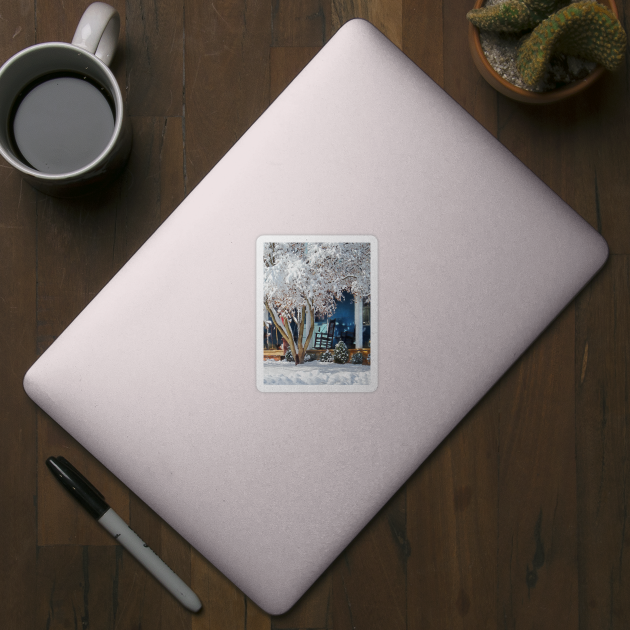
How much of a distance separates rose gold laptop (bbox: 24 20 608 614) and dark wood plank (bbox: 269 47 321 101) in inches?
2.6

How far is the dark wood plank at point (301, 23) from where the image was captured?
1.89ft

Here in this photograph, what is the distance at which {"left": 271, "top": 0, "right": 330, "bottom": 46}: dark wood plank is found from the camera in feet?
1.89

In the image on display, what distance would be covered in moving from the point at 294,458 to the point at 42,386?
0.89 ft

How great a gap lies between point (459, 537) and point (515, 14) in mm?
553

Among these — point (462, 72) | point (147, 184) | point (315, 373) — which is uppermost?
point (462, 72)

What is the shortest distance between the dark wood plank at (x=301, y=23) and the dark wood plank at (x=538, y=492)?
17.1 inches

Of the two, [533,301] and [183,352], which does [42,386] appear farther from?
[533,301]

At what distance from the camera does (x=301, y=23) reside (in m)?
0.58

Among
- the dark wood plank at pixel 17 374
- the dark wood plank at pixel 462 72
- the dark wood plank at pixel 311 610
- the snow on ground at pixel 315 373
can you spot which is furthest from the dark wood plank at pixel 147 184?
the dark wood plank at pixel 311 610

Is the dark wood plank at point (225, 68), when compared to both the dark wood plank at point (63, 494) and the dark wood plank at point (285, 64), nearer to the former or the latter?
the dark wood plank at point (285, 64)

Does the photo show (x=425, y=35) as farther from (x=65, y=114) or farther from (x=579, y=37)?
(x=65, y=114)

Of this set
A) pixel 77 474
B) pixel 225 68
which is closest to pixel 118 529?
pixel 77 474

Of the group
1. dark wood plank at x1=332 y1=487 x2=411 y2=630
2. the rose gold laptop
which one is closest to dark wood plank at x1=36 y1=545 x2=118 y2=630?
the rose gold laptop

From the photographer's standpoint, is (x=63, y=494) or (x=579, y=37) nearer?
(x=579, y=37)
